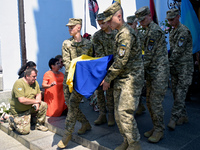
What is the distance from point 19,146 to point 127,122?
7.56ft

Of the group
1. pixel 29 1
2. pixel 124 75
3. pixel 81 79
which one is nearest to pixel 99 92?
pixel 81 79

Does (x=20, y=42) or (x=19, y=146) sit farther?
(x=20, y=42)

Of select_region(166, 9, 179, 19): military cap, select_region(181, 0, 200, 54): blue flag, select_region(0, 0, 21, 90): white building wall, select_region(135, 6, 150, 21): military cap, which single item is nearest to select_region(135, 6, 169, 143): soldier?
select_region(135, 6, 150, 21): military cap

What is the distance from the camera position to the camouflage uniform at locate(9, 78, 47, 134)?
4230mm

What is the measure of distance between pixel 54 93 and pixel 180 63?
271 centimetres

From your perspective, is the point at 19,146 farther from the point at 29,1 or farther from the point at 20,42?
the point at 29,1

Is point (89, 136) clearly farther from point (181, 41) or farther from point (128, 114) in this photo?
point (181, 41)

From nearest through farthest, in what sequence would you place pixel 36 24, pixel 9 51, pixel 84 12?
1. pixel 9 51
2. pixel 36 24
3. pixel 84 12

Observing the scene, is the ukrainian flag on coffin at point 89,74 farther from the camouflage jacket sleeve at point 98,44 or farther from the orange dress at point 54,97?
the orange dress at point 54,97

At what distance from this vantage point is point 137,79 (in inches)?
114

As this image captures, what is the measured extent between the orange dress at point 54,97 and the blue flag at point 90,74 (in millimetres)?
1837

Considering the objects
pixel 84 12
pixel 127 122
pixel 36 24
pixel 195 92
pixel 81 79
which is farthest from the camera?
pixel 84 12

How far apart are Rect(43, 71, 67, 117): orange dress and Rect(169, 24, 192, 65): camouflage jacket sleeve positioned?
97.6 inches

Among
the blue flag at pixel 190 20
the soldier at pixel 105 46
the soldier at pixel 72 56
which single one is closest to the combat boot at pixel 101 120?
the soldier at pixel 105 46
